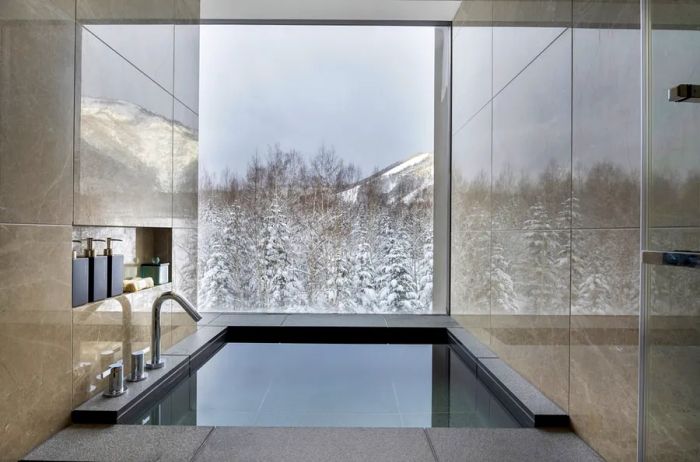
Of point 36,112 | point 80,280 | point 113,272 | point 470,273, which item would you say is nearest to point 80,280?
point 80,280

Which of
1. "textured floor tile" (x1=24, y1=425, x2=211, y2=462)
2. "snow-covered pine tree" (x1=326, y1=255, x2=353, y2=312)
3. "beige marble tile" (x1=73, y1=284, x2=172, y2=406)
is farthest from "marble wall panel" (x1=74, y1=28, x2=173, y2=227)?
"snow-covered pine tree" (x1=326, y1=255, x2=353, y2=312)

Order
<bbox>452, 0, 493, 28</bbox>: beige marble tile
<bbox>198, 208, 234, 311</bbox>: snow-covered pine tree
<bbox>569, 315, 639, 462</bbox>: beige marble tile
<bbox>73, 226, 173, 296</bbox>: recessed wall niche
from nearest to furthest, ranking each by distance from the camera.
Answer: <bbox>569, 315, 639, 462</bbox>: beige marble tile, <bbox>73, 226, 173, 296</bbox>: recessed wall niche, <bbox>452, 0, 493, 28</bbox>: beige marble tile, <bbox>198, 208, 234, 311</bbox>: snow-covered pine tree

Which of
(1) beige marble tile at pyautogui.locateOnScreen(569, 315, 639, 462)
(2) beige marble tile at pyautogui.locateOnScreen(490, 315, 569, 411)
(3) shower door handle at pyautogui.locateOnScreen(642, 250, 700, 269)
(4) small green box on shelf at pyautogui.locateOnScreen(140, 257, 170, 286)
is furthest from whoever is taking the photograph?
(4) small green box on shelf at pyautogui.locateOnScreen(140, 257, 170, 286)

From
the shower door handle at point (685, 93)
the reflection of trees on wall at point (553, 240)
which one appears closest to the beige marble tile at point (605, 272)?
the reflection of trees on wall at point (553, 240)

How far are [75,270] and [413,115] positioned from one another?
242 cm

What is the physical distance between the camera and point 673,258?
0.79 m

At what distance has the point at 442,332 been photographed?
2727mm

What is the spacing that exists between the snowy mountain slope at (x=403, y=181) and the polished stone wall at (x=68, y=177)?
138 cm

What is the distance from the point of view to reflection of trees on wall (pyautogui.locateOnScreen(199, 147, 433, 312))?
312 cm

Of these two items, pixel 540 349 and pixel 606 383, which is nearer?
pixel 606 383

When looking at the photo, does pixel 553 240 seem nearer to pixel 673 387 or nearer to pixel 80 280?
pixel 673 387

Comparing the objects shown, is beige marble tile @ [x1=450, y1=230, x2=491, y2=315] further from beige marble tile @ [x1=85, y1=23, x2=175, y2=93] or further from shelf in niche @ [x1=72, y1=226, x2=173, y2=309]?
beige marble tile @ [x1=85, y1=23, x2=175, y2=93]

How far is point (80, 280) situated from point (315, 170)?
188cm

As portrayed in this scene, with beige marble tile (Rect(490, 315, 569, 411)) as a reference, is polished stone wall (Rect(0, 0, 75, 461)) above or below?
above
